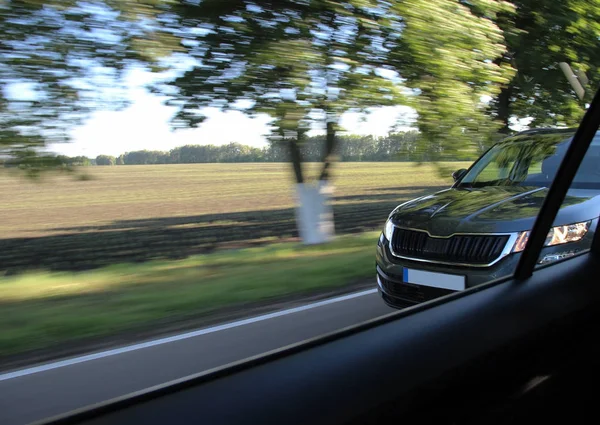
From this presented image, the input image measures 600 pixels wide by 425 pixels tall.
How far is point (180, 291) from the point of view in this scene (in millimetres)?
5637

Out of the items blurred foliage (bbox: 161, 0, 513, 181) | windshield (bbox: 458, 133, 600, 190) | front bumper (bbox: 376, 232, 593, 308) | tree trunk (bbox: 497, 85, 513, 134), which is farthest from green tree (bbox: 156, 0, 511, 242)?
front bumper (bbox: 376, 232, 593, 308)

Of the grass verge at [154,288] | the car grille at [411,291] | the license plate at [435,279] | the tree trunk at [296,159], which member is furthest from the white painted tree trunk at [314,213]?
the license plate at [435,279]

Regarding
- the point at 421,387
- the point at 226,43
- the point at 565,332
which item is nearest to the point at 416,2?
the point at 226,43

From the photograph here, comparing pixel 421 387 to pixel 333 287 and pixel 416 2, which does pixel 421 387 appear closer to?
pixel 333 287

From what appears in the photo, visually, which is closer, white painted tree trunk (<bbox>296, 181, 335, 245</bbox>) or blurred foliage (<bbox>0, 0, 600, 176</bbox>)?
blurred foliage (<bbox>0, 0, 600, 176</bbox>)

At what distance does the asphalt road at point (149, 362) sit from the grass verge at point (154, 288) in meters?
0.67

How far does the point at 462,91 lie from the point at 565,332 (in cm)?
530

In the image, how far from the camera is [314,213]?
342 inches

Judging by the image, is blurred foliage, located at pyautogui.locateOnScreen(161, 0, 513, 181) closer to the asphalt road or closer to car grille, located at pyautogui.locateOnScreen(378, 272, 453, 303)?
the asphalt road

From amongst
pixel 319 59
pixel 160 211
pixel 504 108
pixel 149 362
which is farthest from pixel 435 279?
pixel 160 211

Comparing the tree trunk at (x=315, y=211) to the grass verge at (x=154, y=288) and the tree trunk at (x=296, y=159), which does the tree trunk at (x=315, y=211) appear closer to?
the tree trunk at (x=296, y=159)

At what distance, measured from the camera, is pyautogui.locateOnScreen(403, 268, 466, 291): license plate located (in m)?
3.36

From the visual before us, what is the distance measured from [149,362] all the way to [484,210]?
250cm

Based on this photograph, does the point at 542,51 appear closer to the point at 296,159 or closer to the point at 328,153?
the point at 328,153
